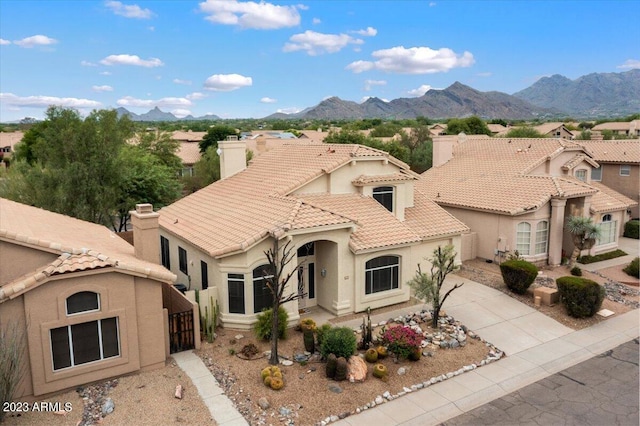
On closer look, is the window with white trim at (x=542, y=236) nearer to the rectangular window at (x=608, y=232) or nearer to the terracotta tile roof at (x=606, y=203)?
the terracotta tile roof at (x=606, y=203)

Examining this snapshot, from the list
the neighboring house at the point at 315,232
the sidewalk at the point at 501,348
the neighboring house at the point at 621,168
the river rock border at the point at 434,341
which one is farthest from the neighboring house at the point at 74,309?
the neighboring house at the point at 621,168

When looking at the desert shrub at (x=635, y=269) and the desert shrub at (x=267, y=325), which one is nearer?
the desert shrub at (x=267, y=325)

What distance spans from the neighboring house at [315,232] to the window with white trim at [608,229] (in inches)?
458

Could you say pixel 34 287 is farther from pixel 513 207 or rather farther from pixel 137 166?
pixel 513 207

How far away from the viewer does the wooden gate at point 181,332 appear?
1533 centimetres

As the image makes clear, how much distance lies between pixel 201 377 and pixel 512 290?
14410 millimetres

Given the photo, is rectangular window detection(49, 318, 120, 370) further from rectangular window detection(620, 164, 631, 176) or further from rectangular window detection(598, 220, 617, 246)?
rectangular window detection(620, 164, 631, 176)

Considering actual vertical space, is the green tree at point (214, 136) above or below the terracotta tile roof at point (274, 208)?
above

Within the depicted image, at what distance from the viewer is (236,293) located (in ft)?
55.9

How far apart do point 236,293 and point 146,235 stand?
143 inches

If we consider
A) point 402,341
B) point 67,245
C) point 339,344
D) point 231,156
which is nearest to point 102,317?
point 67,245

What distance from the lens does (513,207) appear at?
25.6 metres

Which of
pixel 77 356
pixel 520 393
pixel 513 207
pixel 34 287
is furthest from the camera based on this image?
pixel 513 207

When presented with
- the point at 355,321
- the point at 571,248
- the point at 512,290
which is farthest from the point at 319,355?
A: the point at 571,248
